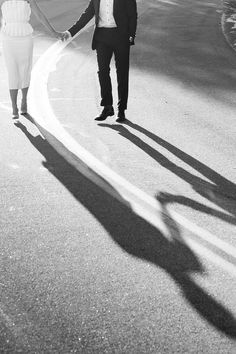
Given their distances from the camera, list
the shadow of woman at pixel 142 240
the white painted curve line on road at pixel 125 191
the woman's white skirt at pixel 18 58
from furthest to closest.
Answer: the woman's white skirt at pixel 18 58 → the white painted curve line on road at pixel 125 191 → the shadow of woman at pixel 142 240

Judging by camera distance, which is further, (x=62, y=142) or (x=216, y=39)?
(x=216, y=39)

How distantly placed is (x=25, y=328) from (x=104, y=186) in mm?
2193

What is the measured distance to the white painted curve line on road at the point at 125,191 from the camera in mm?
4199

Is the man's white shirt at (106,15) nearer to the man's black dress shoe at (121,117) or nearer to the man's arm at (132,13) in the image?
the man's arm at (132,13)

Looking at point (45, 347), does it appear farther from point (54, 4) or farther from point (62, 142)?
point (54, 4)

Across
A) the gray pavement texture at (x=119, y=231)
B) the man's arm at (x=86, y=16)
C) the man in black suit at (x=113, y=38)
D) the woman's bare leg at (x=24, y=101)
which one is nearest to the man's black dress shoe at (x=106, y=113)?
the man in black suit at (x=113, y=38)

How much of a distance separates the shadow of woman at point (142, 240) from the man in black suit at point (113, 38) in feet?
6.12

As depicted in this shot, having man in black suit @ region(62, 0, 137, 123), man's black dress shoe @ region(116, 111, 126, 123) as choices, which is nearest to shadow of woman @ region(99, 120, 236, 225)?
man's black dress shoe @ region(116, 111, 126, 123)

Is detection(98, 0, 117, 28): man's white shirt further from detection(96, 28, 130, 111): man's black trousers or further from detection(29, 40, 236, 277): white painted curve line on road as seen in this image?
detection(29, 40, 236, 277): white painted curve line on road

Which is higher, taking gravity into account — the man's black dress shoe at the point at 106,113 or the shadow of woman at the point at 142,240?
the shadow of woman at the point at 142,240

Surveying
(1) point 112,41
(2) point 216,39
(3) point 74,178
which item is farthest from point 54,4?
(3) point 74,178

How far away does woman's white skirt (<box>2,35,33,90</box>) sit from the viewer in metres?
6.94

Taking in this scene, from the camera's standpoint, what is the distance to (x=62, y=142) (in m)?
6.40

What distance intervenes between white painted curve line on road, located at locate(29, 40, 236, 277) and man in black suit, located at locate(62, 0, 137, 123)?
2.61ft
